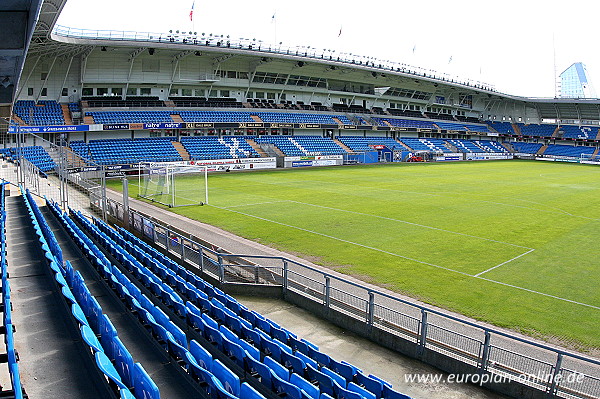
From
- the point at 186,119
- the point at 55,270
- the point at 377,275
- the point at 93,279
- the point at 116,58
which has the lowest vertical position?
the point at 377,275

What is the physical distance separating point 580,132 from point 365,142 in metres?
42.7

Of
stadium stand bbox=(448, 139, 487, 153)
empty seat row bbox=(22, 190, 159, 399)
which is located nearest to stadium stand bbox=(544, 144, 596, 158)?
stadium stand bbox=(448, 139, 487, 153)

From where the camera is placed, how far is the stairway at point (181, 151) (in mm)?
51088

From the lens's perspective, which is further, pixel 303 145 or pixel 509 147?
pixel 509 147

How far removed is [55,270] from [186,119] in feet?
162

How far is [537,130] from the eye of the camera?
89.0 meters

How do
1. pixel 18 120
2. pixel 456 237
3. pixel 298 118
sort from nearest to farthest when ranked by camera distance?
pixel 456 237, pixel 18 120, pixel 298 118

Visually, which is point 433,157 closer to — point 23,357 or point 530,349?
point 530,349

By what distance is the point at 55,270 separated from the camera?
8.73m

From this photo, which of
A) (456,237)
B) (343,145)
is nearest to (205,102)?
(343,145)

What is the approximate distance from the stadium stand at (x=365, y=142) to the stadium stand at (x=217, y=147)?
18.3 m

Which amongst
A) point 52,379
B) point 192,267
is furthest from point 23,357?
point 192,267

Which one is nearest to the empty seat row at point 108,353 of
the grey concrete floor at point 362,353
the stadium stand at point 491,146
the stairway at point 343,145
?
the grey concrete floor at point 362,353

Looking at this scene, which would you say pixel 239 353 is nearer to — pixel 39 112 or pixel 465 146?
pixel 39 112
